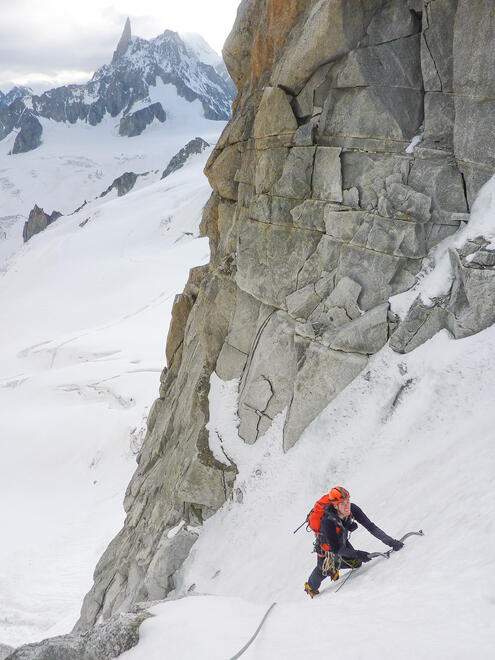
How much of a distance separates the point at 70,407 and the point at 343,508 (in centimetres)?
2596

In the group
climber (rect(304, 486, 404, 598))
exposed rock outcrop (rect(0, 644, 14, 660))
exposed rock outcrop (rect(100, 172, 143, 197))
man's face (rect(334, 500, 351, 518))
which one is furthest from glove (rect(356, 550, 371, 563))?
exposed rock outcrop (rect(100, 172, 143, 197))

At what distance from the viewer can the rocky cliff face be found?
403 inches

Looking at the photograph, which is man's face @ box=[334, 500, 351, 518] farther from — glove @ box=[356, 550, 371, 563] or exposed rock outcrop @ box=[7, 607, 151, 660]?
exposed rock outcrop @ box=[7, 607, 151, 660]

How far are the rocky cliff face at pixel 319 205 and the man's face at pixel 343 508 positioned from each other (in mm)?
4569

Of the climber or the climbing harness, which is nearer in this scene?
A: the climber

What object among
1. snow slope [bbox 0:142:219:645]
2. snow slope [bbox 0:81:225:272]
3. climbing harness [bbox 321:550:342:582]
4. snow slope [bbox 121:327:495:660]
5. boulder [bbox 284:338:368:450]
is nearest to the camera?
snow slope [bbox 121:327:495:660]

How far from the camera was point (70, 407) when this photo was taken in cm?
2961

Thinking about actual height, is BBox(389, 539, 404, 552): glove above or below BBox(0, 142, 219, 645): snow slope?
above

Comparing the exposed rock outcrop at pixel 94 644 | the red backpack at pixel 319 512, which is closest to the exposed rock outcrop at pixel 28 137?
the exposed rock outcrop at pixel 94 644

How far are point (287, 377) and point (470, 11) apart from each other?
8.73 meters

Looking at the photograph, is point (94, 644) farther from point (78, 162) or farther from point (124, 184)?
point (78, 162)

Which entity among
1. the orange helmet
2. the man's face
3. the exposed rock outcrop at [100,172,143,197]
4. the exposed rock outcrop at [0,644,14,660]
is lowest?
the exposed rock outcrop at [0,644,14,660]

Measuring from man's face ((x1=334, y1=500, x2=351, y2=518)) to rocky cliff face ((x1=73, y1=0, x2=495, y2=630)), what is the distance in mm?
4569

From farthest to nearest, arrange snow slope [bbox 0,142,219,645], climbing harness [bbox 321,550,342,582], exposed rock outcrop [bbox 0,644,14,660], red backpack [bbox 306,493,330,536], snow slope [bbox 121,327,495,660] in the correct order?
snow slope [bbox 0,142,219,645] → exposed rock outcrop [bbox 0,644,14,660] → climbing harness [bbox 321,550,342,582] → red backpack [bbox 306,493,330,536] → snow slope [bbox 121,327,495,660]
